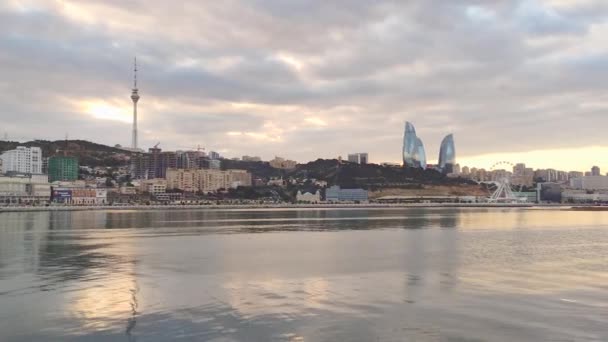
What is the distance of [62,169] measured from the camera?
196 meters

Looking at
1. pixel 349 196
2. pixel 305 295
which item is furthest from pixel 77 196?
pixel 305 295

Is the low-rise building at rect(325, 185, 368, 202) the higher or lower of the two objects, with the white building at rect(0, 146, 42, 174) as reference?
lower

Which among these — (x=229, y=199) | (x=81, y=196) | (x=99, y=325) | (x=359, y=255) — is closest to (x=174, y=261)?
(x=359, y=255)

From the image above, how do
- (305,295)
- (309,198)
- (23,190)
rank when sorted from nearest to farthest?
(305,295) → (23,190) → (309,198)

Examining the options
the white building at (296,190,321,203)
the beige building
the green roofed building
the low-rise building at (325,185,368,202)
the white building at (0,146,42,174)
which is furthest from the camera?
the low-rise building at (325,185,368,202)

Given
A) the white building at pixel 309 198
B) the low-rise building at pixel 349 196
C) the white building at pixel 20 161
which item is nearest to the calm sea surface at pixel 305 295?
the white building at pixel 309 198

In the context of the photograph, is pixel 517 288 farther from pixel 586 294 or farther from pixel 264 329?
pixel 264 329

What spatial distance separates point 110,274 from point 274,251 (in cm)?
1040

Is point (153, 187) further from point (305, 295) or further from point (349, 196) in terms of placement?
point (305, 295)

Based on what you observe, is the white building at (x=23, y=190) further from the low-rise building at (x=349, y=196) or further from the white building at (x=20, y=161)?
the low-rise building at (x=349, y=196)

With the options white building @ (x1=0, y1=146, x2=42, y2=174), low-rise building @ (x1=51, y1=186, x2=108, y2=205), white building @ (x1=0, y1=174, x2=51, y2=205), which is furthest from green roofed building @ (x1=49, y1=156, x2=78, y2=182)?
low-rise building @ (x1=51, y1=186, x2=108, y2=205)

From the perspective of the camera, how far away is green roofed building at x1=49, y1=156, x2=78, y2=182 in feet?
636

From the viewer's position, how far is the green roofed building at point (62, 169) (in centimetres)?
19400

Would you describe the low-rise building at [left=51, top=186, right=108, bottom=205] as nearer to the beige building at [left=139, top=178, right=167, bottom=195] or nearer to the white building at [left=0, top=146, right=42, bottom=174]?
the beige building at [left=139, top=178, right=167, bottom=195]
